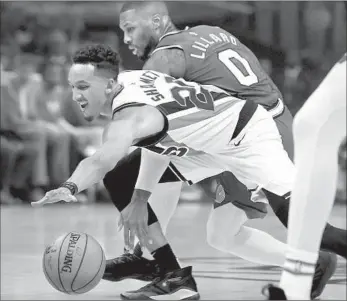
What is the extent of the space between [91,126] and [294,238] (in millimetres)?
10538

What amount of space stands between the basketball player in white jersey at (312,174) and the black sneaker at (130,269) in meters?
2.54

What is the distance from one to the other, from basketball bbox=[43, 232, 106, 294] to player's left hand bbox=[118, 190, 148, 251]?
0.68 ft

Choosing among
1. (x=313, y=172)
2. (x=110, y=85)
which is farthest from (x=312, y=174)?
(x=110, y=85)

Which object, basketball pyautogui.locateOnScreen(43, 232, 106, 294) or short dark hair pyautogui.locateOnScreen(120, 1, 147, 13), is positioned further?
short dark hair pyautogui.locateOnScreen(120, 1, 147, 13)

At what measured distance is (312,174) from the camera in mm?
3414

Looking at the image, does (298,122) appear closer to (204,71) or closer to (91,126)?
(204,71)

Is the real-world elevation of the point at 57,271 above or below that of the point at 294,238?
below

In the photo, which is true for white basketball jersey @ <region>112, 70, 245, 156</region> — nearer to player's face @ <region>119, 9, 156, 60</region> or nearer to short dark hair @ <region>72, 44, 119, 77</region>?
short dark hair @ <region>72, 44, 119, 77</region>

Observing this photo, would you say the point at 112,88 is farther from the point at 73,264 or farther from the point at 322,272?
the point at 322,272

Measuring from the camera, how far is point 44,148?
13.5 meters

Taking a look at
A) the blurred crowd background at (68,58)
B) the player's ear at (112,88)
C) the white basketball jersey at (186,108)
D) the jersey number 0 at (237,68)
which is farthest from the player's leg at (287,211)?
the blurred crowd background at (68,58)

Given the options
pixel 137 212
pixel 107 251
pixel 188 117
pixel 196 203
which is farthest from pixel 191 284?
pixel 196 203

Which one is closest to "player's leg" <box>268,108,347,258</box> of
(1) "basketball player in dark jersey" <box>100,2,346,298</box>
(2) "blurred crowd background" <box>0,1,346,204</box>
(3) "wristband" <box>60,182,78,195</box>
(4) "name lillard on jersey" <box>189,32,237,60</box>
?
(1) "basketball player in dark jersey" <box>100,2,346,298</box>

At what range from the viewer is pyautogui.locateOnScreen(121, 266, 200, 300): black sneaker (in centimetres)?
577
